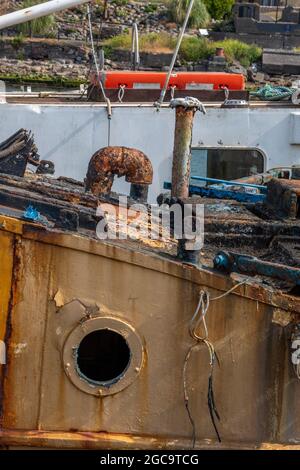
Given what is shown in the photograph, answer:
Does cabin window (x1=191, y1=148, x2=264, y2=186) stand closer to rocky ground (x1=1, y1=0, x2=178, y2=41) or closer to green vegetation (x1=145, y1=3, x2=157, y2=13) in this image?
rocky ground (x1=1, y1=0, x2=178, y2=41)

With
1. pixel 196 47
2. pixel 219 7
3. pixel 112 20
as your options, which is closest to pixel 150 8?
pixel 112 20

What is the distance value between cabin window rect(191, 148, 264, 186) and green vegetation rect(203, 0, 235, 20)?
101ft

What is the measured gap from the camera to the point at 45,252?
5.55m

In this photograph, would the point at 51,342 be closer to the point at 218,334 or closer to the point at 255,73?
the point at 218,334

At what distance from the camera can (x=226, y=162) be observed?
44.1 ft

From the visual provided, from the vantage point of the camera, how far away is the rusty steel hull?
5590 millimetres

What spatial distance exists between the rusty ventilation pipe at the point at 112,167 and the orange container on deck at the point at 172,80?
5848 mm

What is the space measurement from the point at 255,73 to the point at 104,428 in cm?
2722

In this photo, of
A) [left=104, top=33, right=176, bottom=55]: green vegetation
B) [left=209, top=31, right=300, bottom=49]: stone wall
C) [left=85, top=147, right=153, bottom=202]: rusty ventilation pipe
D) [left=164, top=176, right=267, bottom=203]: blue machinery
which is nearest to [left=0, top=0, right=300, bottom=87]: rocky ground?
[left=104, top=33, right=176, bottom=55]: green vegetation

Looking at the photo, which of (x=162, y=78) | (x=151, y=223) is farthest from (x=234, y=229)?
(x=162, y=78)

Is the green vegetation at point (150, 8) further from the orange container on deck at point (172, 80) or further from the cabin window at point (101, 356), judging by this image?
the cabin window at point (101, 356)

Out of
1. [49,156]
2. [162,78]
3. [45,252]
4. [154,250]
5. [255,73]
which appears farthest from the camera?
[255,73]

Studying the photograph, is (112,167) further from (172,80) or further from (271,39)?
(271,39)

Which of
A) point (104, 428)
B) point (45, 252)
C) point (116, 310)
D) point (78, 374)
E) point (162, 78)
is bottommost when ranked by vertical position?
point (104, 428)
